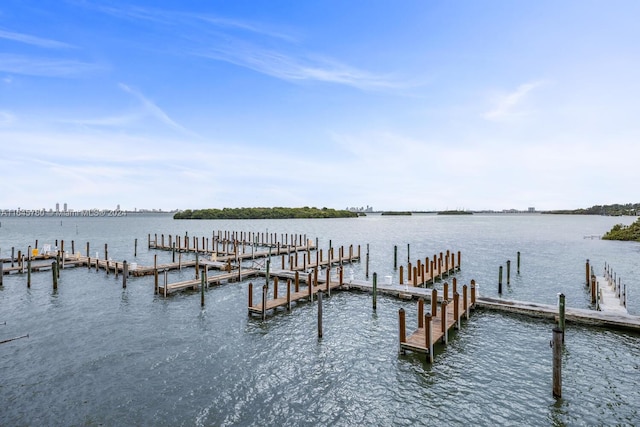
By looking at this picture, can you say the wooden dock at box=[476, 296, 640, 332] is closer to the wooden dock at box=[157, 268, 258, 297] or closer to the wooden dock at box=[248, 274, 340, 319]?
the wooden dock at box=[248, 274, 340, 319]

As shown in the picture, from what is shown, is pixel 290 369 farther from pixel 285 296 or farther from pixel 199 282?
pixel 199 282

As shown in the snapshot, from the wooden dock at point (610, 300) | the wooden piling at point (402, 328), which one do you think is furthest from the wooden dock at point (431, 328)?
the wooden dock at point (610, 300)

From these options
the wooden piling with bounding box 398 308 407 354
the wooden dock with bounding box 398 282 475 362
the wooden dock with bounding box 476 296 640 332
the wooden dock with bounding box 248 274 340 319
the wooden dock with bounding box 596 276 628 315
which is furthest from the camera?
the wooden dock with bounding box 596 276 628 315

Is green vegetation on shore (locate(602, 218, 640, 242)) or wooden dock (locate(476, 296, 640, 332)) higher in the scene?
green vegetation on shore (locate(602, 218, 640, 242))

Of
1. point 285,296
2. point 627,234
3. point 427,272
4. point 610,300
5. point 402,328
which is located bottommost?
point 285,296

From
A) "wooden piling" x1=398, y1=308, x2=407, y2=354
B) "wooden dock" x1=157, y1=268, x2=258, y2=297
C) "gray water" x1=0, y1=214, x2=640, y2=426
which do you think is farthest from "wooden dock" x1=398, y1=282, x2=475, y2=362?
"wooden dock" x1=157, y1=268, x2=258, y2=297

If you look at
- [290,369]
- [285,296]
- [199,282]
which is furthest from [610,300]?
[199,282]

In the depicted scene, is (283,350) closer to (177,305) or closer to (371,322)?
(371,322)

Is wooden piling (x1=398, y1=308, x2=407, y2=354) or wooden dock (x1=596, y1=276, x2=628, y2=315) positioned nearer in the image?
wooden piling (x1=398, y1=308, x2=407, y2=354)

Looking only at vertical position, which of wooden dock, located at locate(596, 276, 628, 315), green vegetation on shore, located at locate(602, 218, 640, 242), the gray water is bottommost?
the gray water

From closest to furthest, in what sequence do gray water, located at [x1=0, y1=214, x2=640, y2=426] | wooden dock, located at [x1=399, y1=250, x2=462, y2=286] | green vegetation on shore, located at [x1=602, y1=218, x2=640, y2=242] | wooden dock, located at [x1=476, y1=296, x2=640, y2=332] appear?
gray water, located at [x1=0, y1=214, x2=640, y2=426] < wooden dock, located at [x1=476, y1=296, x2=640, y2=332] < wooden dock, located at [x1=399, y1=250, x2=462, y2=286] < green vegetation on shore, located at [x1=602, y1=218, x2=640, y2=242]

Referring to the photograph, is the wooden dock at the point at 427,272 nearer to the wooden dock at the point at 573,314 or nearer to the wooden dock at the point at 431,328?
the wooden dock at the point at 573,314

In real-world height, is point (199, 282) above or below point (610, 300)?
above

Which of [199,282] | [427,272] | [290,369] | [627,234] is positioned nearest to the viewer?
[290,369]
